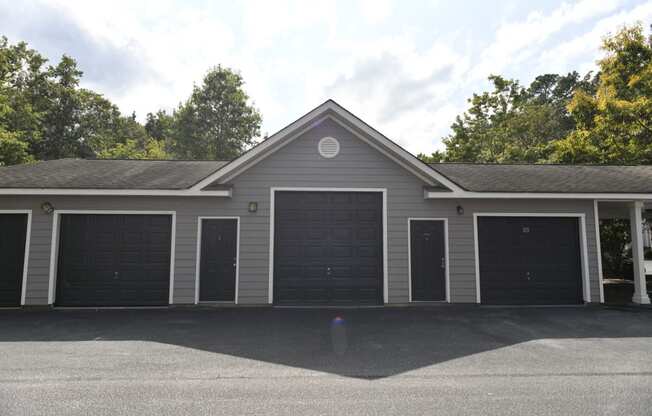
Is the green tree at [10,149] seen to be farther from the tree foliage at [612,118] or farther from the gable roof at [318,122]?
the tree foliage at [612,118]

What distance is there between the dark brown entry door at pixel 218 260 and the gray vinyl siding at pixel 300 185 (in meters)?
0.22

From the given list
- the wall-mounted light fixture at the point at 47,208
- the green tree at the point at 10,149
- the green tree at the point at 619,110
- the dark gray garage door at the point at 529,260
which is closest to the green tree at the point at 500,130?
the green tree at the point at 619,110

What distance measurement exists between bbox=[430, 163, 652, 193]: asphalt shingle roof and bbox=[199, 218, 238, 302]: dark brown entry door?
225 inches

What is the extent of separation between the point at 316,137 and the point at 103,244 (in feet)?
20.1

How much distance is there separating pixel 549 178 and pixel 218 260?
384 inches

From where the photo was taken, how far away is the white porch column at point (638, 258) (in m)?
9.69

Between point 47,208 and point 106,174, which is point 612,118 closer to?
point 106,174

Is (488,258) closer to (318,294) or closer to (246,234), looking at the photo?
(318,294)

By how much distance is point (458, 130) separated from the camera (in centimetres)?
2538

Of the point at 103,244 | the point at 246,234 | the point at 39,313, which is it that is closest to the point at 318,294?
the point at 246,234

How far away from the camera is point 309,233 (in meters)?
9.52

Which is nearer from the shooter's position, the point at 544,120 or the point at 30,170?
the point at 30,170

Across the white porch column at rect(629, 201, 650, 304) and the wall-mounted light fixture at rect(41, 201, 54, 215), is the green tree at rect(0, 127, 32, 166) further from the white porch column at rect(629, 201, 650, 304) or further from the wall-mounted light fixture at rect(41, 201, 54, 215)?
the white porch column at rect(629, 201, 650, 304)

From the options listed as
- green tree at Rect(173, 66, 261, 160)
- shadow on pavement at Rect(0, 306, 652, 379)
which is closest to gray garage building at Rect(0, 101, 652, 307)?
shadow on pavement at Rect(0, 306, 652, 379)
